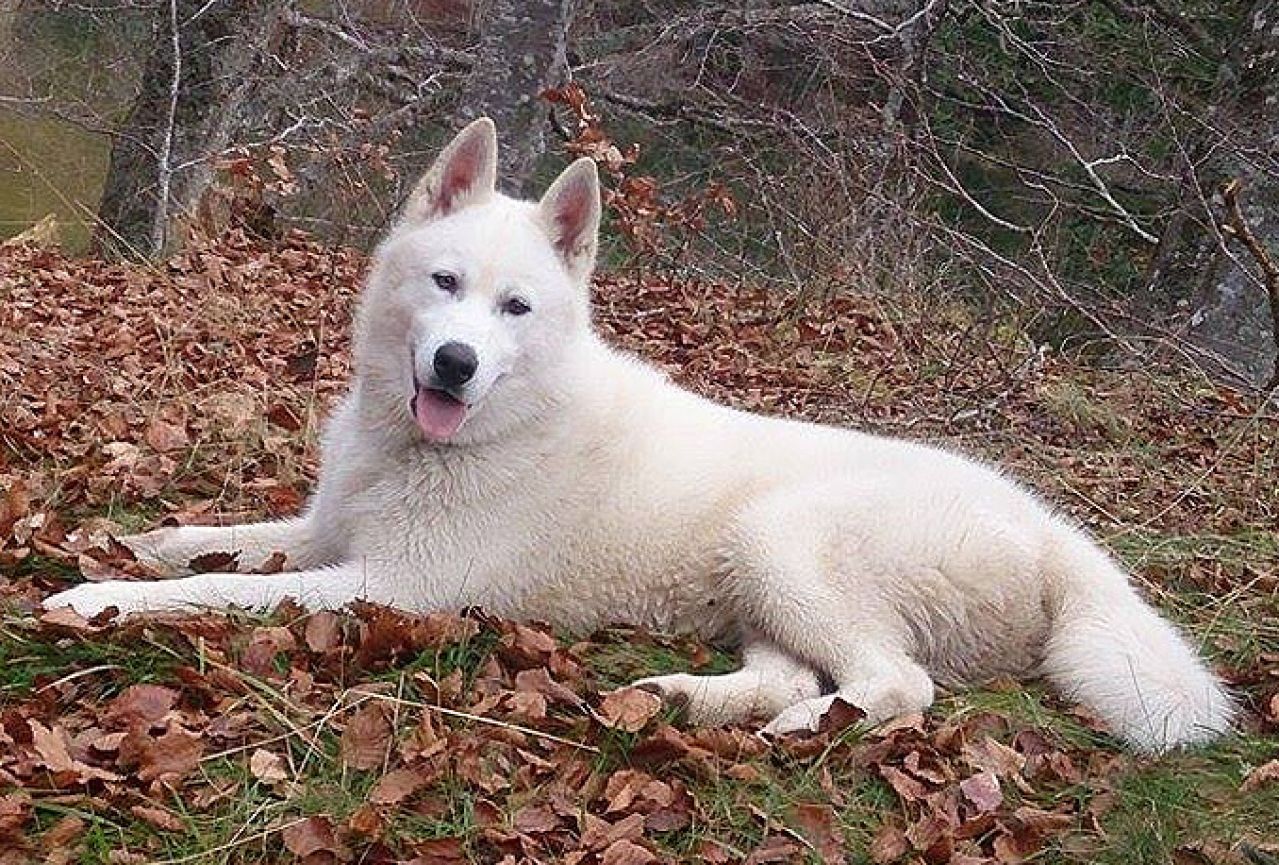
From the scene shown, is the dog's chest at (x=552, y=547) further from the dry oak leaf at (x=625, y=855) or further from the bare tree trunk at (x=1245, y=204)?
the bare tree trunk at (x=1245, y=204)

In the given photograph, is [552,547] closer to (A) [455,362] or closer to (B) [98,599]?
(A) [455,362]

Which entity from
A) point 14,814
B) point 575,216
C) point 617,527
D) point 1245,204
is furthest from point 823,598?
point 1245,204

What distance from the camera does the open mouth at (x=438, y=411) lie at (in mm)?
3352

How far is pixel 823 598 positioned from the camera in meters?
3.27

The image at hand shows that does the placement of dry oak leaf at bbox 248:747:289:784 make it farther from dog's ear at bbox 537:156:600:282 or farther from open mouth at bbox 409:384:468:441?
dog's ear at bbox 537:156:600:282

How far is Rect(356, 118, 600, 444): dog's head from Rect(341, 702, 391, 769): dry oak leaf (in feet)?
2.70

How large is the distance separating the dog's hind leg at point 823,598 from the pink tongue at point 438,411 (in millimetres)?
720

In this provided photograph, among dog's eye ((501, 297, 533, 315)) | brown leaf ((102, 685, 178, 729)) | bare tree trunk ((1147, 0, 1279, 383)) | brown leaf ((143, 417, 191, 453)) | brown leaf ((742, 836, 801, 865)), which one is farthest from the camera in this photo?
bare tree trunk ((1147, 0, 1279, 383))

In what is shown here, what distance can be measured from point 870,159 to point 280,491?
478 centimetres

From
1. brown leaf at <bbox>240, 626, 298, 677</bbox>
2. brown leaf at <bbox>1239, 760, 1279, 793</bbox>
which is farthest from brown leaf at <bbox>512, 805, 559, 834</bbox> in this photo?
brown leaf at <bbox>1239, 760, 1279, 793</bbox>

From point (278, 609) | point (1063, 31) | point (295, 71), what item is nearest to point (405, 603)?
point (278, 609)

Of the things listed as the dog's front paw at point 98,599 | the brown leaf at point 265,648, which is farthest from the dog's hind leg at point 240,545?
the brown leaf at point 265,648

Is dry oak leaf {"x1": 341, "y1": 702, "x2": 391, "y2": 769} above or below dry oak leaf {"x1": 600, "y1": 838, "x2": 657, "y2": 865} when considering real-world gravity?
below

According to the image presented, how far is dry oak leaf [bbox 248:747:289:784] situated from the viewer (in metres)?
2.55
